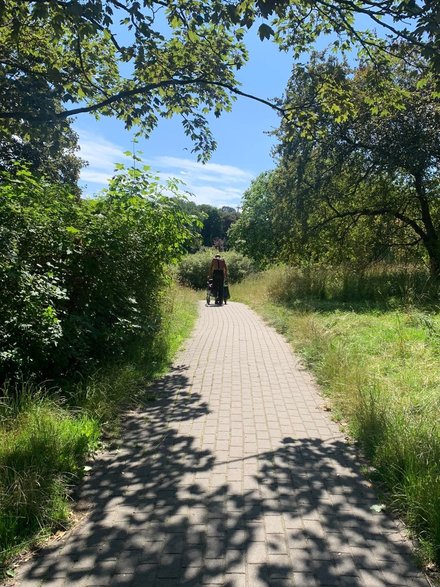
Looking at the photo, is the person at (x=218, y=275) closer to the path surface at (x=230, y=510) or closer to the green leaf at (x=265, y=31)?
the path surface at (x=230, y=510)

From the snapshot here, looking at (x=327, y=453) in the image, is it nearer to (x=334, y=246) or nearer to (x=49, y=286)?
(x=49, y=286)

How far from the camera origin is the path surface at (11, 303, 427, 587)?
285cm

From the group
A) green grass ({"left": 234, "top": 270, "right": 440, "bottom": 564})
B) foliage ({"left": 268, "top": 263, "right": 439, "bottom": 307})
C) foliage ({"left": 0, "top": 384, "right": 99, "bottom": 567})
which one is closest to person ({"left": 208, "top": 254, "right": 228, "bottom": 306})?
foliage ({"left": 268, "top": 263, "right": 439, "bottom": 307})

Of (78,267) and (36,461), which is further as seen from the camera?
(78,267)

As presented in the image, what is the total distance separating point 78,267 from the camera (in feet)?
21.9

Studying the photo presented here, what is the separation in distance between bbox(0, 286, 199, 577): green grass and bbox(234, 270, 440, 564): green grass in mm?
2579

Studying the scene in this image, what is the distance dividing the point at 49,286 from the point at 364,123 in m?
13.5

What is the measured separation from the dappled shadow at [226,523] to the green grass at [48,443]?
0.20 meters

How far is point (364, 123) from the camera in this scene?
Result: 15711 millimetres

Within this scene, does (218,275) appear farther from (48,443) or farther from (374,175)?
(48,443)

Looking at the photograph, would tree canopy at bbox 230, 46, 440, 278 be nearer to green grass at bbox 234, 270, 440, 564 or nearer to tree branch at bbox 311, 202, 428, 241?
tree branch at bbox 311, 202, 428, 241

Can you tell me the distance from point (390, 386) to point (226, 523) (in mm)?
3418

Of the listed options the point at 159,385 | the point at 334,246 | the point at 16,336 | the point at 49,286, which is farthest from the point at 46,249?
the point at 334,246

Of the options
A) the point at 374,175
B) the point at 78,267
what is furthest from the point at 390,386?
the point at 374,175
